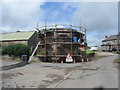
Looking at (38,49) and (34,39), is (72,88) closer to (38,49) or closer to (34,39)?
(38,49)

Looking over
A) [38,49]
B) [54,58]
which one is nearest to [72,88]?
[54,58]

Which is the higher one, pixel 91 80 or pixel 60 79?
pixel 91 80

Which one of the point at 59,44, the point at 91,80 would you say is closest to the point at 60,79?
the point at 91,80

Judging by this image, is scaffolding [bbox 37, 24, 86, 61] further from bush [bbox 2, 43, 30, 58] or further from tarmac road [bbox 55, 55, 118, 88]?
tarmac road [bbox 55, 55, 118, 88]

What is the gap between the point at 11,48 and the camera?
78.5 ft

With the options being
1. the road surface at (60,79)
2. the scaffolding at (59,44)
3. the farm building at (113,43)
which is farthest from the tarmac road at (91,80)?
the farm building at (113,43)

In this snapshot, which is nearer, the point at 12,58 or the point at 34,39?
the point at 12,58

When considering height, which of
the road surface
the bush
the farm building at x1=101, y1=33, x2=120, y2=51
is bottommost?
the road surface

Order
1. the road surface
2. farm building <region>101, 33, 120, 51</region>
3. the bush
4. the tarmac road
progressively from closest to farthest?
the tarmac road
the road surface
the bush
farm building <region>101, 33, 120, 51</region>

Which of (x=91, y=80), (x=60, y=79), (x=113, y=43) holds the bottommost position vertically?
(x=60, y=79)

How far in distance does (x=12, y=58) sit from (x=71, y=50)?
1085 centimetres

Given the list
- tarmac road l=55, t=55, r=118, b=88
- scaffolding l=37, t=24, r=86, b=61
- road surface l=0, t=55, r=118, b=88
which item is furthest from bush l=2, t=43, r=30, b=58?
tarmac road l=55, t=55, r=118, b=88

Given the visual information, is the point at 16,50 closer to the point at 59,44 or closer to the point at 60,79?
the point at 59,44

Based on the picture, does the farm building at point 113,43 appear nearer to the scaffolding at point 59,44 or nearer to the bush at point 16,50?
the scaffolding at point 59,44
